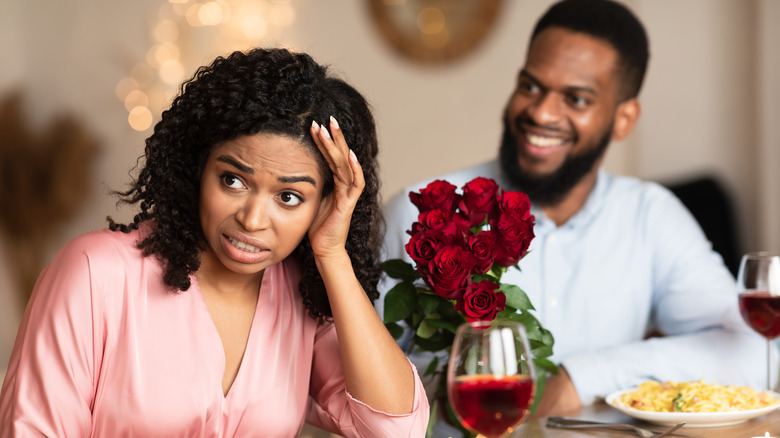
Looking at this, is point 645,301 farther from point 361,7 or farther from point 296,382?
point 361,7

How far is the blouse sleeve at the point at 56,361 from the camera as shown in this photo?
1403 mm

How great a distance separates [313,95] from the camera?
1.54m

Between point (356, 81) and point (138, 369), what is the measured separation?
366 cm

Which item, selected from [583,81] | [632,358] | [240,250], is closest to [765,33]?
[583,81]

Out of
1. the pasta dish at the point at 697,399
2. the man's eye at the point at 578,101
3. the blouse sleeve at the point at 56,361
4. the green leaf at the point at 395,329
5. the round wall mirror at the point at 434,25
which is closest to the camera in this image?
the blouse sleeve at the point at 56,361

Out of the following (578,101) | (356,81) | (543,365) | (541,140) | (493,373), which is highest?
(356,81)

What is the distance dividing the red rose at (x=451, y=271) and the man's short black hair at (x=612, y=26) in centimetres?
117

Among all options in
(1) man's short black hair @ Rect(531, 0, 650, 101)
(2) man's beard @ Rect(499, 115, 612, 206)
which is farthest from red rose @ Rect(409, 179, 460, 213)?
(1) man's short black hair @ Rect(531, 0, 650, 101)

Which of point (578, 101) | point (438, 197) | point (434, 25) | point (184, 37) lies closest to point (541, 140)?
point (578, 101)

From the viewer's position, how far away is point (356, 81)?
4949 mm

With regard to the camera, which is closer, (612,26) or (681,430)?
(681,430)

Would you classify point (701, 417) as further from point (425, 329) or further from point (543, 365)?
point (425, 329)

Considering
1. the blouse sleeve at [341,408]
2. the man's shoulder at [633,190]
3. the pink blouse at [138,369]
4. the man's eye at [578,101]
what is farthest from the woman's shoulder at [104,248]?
the man's shoulder at [633,190]

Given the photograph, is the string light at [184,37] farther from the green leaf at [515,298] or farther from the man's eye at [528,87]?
the green leaf at [515,298]
